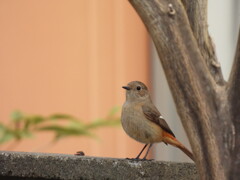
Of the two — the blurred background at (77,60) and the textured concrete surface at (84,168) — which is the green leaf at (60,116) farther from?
the textured concrete surface at (84,168)

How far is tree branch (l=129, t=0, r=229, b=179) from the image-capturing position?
3.06 meters

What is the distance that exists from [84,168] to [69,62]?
11.2ft

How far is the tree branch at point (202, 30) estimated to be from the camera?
321cm

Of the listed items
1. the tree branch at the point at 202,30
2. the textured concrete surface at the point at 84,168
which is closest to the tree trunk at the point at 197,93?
the tree branch at the point at 202,30

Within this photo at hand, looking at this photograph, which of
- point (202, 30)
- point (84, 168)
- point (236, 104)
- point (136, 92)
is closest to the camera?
point (236, 104)

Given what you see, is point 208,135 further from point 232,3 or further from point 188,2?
point 232,3

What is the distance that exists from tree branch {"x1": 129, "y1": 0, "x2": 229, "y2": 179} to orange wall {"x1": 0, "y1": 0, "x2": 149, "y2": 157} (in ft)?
12.1

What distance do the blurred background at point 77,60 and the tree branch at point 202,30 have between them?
135 inches

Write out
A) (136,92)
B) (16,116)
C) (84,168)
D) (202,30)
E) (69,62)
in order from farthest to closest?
(69,62), (16,116), (136,92), (84,168), (202,30)

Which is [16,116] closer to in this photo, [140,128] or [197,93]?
[140,128]

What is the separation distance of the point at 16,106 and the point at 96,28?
1065mm

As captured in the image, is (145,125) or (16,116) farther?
(16,116)

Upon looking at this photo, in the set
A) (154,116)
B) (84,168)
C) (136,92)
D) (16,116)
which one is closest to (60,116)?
(16,116)

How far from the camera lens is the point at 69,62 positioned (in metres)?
6.94
